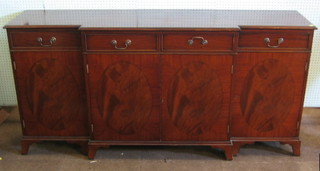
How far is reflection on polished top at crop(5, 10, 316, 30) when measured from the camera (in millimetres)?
2137

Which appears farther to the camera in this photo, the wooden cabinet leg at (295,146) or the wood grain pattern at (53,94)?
the wooden cabinet leg at (295,146)

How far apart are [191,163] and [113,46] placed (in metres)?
0.89

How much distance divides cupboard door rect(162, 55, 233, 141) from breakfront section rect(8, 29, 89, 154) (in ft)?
1.73

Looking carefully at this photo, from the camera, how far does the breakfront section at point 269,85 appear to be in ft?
7.06

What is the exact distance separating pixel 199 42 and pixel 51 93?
0.95m

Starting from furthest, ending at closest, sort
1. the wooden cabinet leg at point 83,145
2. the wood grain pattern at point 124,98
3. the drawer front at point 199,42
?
1. the wooden cabinet leg at point 83,145
2. the wood grain pattern at point 124,98
3. the drawer front at point 199,42

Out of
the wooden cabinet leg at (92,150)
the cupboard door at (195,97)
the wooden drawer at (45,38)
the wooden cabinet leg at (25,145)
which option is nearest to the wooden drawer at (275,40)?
the cupboard door at (195,97)

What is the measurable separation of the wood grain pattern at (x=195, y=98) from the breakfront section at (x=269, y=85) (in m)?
0.13

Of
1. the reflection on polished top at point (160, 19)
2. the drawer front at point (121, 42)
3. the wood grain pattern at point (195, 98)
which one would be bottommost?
the wood grain pattern at point (195, 98)

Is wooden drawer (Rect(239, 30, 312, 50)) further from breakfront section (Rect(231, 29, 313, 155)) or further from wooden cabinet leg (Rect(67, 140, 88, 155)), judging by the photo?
wooden cabinet leg (Rect(67, 140, 88, 155))

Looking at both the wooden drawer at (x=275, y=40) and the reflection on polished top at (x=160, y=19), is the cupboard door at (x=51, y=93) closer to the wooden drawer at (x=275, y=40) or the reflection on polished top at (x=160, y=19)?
the reflection on polished top at (x=160, y=19)

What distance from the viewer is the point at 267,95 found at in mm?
2283

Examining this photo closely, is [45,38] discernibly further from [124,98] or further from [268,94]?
[268,94]
